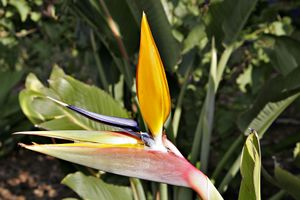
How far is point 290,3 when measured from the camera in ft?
6.75

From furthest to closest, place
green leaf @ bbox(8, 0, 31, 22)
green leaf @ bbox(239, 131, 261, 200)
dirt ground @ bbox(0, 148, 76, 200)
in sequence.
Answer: dirt ground @ bbox(0, 148, 76, 200) < green leaf @ bbox(8, 0, 31, 22) < green leaf @ bbox(239, 131, 261, 200)

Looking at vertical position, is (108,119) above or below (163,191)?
above

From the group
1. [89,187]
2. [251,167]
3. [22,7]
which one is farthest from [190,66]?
[251,167]

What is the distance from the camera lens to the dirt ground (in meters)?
2.47

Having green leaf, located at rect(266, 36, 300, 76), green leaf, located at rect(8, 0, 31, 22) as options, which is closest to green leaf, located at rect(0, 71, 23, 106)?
green leaf, located at rect(8, 0, 31, 22)

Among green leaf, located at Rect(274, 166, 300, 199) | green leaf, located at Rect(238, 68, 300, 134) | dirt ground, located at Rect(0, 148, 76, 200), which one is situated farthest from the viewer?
dirt ground, located at Rect(0, 148, 76, 200)

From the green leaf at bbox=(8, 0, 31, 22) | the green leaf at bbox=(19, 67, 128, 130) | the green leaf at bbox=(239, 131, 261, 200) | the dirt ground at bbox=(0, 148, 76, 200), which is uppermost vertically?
the green leaf at bbox=(8, 0, 31, 22)

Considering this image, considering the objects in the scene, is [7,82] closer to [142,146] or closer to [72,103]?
[72,103]

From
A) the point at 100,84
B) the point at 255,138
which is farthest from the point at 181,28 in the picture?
the point at 255,138

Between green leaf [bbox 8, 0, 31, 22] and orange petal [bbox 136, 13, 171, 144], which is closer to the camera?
orange petal [bbox 136, 13, 171, 144]

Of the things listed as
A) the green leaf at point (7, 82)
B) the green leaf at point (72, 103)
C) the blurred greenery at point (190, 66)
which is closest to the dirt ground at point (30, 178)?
the blurred greenery at point (190, 66)

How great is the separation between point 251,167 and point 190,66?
0.93m

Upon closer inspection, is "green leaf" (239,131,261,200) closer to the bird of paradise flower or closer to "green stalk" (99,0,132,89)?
the bird of paradise flower

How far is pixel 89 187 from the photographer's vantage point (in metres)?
1.57
